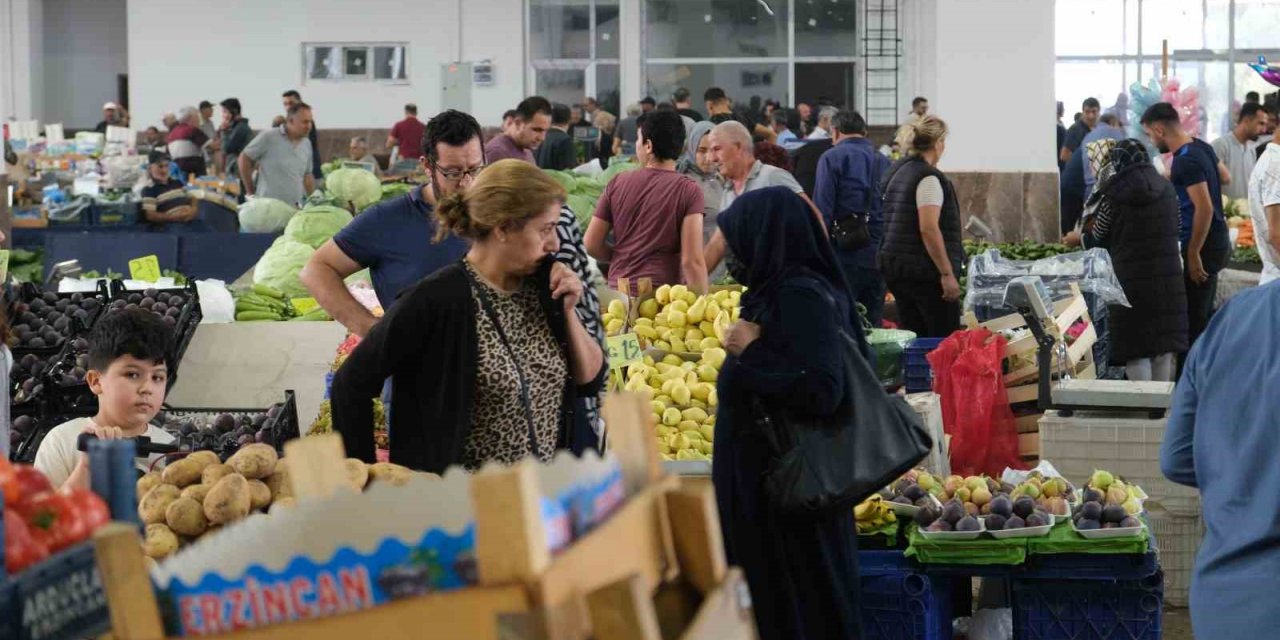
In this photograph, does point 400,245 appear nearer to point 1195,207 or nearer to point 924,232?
point 924,232

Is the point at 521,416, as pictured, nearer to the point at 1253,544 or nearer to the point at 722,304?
the point at 1253,544

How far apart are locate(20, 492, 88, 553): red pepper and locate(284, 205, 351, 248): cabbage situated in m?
7.55

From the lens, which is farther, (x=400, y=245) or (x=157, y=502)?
(x=400, y=245)

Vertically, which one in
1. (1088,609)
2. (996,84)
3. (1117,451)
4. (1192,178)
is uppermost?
(996,84)

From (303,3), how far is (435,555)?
1867cm

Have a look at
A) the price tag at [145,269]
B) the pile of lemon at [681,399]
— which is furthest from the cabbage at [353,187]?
the pile of lemon at [681,399]

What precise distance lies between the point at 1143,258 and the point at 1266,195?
143 cm

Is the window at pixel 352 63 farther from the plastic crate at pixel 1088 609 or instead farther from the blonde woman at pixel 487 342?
the blonde woman at pixel 487 342

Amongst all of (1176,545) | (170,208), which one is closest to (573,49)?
(170,208)

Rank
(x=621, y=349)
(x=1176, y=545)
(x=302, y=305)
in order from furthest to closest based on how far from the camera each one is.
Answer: (x=302, y=305) → (x=1176, y=545) → (x=621, y=349)

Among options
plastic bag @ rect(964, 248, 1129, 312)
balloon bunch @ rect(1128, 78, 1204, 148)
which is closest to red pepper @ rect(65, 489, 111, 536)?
plastic bag @ rect(964, 248, 1129, 312)

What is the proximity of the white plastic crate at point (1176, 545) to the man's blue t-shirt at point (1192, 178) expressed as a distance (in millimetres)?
3118

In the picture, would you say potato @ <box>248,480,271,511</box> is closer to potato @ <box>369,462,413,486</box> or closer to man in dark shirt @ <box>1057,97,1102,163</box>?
potato @ <box>369,462,413,486</box>

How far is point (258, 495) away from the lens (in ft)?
9.79
